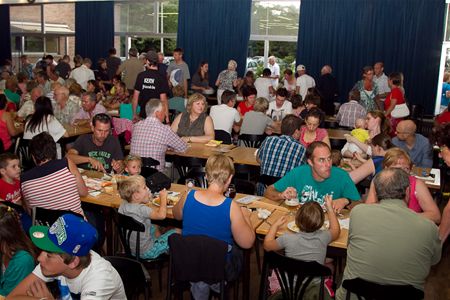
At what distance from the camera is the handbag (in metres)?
8.94

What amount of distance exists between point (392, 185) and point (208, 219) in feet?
3.72

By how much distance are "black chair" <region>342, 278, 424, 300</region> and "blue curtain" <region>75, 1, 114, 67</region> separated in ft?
45.8

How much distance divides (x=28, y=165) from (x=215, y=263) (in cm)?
377

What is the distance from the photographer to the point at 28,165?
244 inches

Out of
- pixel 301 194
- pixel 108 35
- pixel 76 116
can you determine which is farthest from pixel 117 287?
pixel 108 35

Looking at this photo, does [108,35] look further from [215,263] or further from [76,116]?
[215,263]

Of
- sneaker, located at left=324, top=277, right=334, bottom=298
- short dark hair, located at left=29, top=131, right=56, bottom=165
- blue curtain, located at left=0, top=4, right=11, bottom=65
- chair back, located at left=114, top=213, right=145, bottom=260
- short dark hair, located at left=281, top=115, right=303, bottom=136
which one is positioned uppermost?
blue curtain, located at left=0, top=4, right=11, bottom=65

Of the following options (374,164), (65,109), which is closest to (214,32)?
(65,109)

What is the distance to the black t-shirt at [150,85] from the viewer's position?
819 centimetres

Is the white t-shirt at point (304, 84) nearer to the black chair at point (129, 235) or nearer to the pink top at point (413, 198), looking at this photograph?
the pink top at point (413, 198)

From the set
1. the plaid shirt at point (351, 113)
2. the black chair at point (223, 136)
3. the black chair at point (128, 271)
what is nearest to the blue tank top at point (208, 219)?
the black chair at point (128, 271)

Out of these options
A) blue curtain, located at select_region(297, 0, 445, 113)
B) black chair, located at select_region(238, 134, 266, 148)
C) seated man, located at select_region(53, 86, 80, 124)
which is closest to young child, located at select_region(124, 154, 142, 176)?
black chair, located at select_region(238, 134, 266, 148)

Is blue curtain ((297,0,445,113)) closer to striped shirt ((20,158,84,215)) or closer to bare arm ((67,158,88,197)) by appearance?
bare arm ((67,158,88,197))

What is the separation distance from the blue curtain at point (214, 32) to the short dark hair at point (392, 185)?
10899 millimetres
